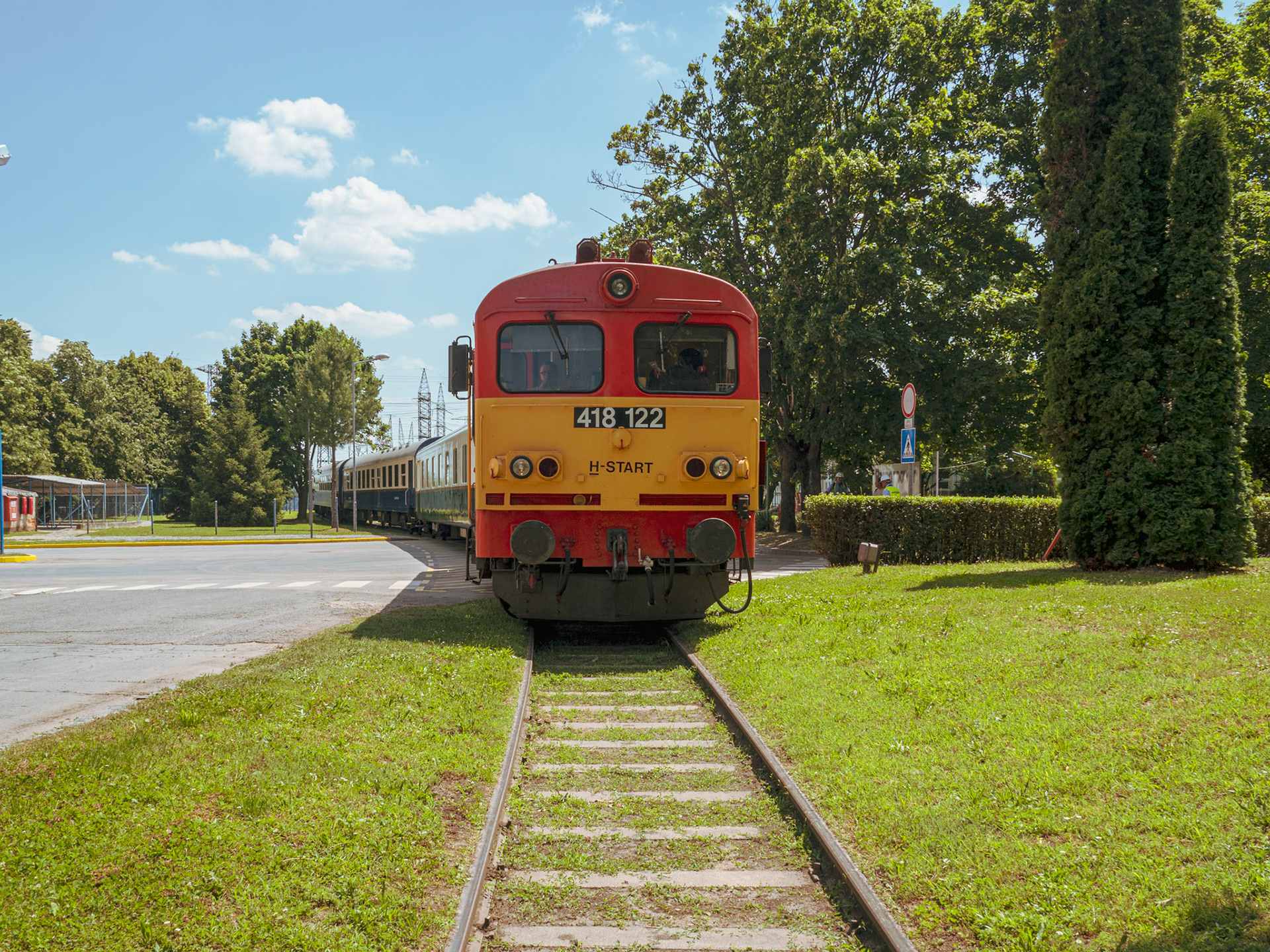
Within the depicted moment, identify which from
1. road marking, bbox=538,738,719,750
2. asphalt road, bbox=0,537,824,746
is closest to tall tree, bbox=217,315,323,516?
asphalt road, bbox=0,537,824,746

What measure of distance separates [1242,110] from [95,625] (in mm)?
27253

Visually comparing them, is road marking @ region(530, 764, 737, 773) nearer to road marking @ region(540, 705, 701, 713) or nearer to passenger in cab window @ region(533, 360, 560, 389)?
road marking @ region(540, 705, 701, 713)

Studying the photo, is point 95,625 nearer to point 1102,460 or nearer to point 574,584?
point 574,584

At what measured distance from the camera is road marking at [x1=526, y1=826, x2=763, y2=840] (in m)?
4.84

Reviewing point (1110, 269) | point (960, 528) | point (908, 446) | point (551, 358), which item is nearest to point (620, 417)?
point (551, 358)

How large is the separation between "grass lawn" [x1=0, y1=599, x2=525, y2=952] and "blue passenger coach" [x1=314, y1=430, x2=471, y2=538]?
5.21m

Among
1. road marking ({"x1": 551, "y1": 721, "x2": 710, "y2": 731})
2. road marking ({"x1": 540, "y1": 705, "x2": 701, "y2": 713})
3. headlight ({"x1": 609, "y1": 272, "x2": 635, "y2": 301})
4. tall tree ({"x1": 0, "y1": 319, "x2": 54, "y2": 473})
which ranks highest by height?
tall tree ({"x1": 0, "y1": 319, "x2": 54, "y2": 473})

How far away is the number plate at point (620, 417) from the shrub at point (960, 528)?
732 cm

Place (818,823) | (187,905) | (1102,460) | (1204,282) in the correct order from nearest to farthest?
(187,905)
(818,823)
(1204,282)
(1102,460)

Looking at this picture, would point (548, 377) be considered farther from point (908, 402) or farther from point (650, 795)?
point (908, 402)

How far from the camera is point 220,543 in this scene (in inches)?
1265

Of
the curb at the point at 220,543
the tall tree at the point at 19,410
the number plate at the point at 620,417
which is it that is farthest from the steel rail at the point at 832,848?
the tall tree at the point at 19,410

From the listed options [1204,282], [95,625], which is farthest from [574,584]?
[1204,282]

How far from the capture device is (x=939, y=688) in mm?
6883
